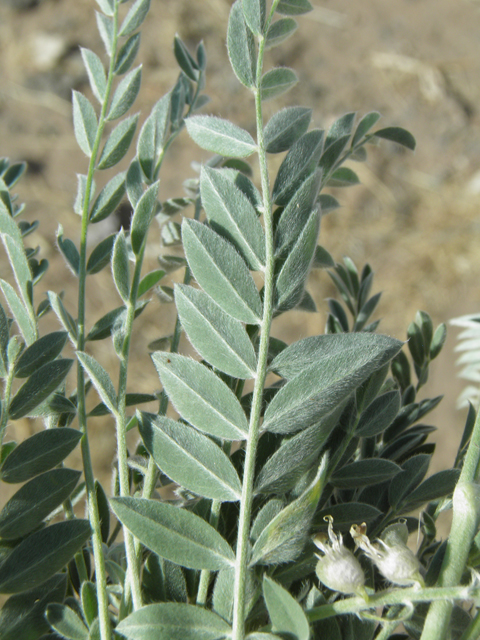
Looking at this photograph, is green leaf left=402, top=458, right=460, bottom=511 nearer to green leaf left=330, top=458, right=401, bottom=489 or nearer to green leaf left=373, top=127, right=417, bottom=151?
green leaf left=330, top=458, right=401, bottom=489

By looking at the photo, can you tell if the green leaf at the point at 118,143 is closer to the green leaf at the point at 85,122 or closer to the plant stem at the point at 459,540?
the green leaf at the point at 85,122

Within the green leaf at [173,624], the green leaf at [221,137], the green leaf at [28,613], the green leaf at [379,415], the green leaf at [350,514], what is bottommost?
the green leaf at [28,613]

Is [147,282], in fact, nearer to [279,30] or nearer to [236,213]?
Answer: [236,213]

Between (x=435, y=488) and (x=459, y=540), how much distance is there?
3.8 inches

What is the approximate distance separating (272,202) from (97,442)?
1855mm

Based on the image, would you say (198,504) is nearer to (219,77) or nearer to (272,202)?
(272,202)

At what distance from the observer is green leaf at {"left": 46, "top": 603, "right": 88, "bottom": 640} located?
1.28 ft

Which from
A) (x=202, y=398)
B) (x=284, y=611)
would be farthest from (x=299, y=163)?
(x=284, y=611)

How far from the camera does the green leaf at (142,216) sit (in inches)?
16.2

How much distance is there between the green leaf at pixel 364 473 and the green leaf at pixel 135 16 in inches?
15.3

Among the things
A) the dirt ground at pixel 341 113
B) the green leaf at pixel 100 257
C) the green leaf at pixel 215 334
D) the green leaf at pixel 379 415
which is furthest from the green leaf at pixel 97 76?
the dirt ground at pixel 341 113

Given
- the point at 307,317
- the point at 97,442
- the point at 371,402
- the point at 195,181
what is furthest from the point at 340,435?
the point at 307,317

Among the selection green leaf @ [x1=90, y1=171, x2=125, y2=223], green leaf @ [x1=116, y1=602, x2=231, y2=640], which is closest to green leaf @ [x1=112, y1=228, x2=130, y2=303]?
green leaf @ [x1=90, y1=171, x2=125, y2=223]

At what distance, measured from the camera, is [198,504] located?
1.39 ft
